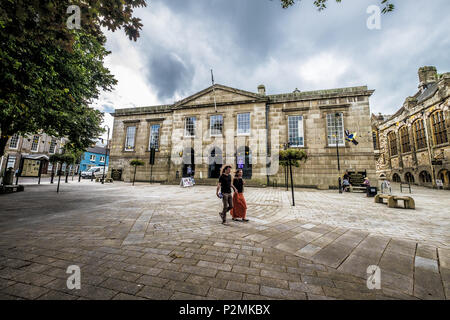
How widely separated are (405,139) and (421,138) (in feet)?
9.19

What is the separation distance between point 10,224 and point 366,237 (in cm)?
834

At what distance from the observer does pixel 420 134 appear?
70.3 ft

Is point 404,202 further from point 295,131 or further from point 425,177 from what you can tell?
point 425,177

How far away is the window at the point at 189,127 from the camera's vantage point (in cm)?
2047

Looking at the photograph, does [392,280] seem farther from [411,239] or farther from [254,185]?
[254,185]

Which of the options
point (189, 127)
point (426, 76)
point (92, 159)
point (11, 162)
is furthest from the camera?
point (92, 159)

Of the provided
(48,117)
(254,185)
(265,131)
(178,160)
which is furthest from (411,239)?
(178,160)

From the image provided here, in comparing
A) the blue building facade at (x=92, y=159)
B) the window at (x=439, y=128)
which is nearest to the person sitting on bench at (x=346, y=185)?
the window at (x=439, y=128)

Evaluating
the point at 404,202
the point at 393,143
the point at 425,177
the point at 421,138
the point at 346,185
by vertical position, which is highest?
the point at 393,143

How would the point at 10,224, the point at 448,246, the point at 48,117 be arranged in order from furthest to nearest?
the point at 48,117 → the point at 10,224 → the point at 448,246

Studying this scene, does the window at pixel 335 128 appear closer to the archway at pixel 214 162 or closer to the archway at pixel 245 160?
the archway at pixel 245 160

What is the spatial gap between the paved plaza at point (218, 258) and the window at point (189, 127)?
53.4ft

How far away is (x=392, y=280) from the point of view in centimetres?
228

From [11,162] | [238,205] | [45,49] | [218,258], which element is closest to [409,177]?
[238,205]
